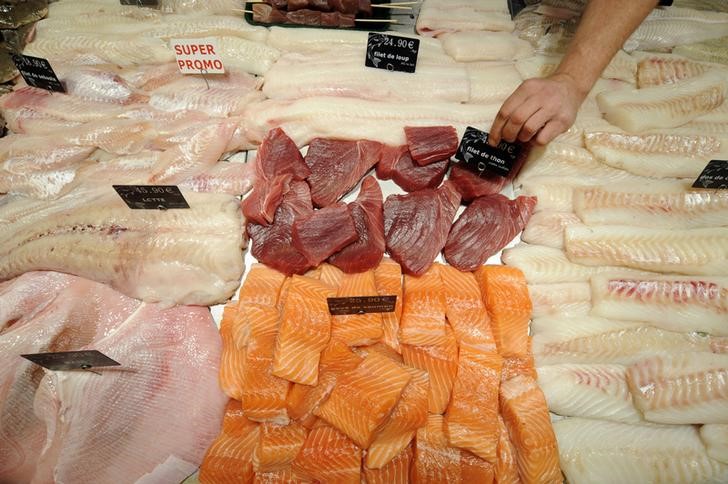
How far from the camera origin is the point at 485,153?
2.73m

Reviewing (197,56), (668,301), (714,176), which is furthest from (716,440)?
(197,56)

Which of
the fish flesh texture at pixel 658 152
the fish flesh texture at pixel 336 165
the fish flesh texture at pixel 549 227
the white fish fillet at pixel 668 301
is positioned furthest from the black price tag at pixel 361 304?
the fish flesh texture at pixel 658 152

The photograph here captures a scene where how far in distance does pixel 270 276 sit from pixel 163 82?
200cm

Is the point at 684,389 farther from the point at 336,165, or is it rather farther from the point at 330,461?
the point at 336,165

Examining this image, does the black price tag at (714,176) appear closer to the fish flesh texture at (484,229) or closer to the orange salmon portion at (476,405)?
the fish flesh texture at (484,229)

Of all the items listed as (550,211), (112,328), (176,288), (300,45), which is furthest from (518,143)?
(112,328)

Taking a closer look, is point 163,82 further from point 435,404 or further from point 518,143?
point 435,404

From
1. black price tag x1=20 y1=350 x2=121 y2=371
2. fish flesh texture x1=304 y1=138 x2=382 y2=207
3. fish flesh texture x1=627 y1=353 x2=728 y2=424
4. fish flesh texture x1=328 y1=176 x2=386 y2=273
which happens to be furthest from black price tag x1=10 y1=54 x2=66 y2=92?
fish flesh texture x1=627 y1=353 x2=728 y2=424

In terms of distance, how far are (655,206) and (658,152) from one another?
45cm

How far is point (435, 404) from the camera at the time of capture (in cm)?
220

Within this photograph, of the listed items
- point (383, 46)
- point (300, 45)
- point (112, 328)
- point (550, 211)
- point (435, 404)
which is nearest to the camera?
point (435, 404)

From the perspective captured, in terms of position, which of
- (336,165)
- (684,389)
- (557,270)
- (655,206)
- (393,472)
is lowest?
(393,472)

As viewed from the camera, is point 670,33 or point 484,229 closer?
point 484,229

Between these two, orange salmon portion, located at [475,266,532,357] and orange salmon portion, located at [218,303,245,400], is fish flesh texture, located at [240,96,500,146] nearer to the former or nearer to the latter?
orange salmon portion, located at [475,266,532,357]
